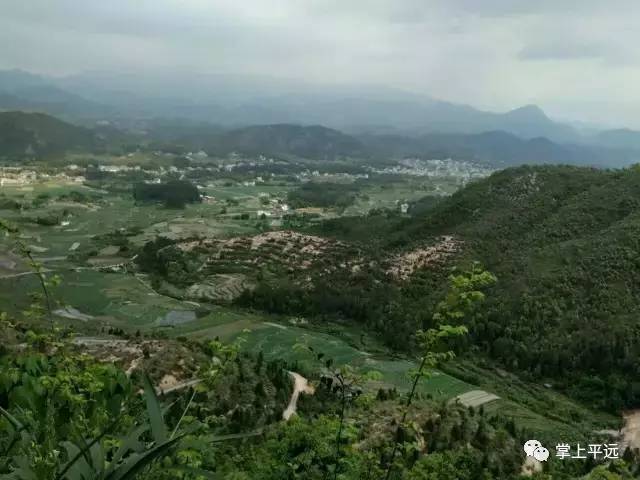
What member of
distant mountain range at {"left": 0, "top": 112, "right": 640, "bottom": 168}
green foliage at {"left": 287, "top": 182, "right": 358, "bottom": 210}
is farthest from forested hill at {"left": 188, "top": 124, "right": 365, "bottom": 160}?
green foliage at {"left": 287, "top": 182, "right": 358, "bottom": 210}

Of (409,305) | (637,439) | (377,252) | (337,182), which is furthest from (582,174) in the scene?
→ (337,182)

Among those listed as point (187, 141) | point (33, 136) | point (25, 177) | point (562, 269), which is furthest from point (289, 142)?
point (562, 269)

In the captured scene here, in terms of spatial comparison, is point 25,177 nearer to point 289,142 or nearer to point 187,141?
point 187,141

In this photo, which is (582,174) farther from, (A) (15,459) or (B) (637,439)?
(A) (15,459)

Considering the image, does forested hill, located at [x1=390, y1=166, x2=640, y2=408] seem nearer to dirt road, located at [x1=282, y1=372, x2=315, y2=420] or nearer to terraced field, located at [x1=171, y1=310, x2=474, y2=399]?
terraced field, located at [x1=171, y1=310, x2=474, y2=399]

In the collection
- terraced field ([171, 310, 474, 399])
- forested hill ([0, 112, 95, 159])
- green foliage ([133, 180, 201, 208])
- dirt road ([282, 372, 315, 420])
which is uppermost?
forested hill ([0, 112, 95, 159])
